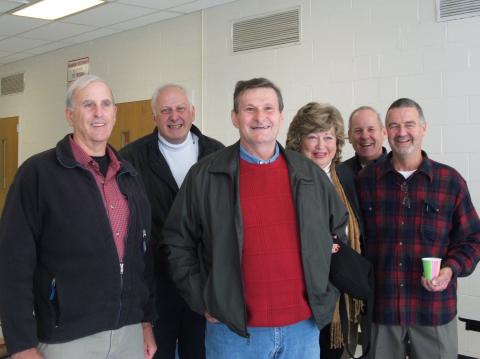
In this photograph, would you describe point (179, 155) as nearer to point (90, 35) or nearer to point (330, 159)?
point (330, 159)

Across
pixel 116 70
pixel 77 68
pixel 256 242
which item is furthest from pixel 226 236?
pixel 77 68

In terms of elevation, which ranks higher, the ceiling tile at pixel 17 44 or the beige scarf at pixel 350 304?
the ceiling tile at pixel 17 44

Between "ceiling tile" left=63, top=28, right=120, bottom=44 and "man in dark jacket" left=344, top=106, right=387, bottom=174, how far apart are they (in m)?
3.86

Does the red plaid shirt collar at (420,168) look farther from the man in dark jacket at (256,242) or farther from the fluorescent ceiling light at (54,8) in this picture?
the fluorescent ceiling light at (54,8)

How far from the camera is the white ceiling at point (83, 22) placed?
5070 millimetres

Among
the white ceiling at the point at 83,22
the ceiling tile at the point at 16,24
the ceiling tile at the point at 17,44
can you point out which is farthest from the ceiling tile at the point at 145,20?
the ceiling tile at the point at 17,44

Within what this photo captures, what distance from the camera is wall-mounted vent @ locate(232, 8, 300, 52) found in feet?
14.9

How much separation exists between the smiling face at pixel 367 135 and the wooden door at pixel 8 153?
20.2ft

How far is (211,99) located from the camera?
5.25m

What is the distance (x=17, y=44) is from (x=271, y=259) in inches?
239

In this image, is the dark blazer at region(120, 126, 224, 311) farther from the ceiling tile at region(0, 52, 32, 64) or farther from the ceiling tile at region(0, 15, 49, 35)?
the ceiling tile at region(0, 52, 32, 64)


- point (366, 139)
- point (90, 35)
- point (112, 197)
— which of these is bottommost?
point (112, 197)

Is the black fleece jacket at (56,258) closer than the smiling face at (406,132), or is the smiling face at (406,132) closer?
the black fleece jacket at (56,258)

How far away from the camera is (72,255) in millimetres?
1730
